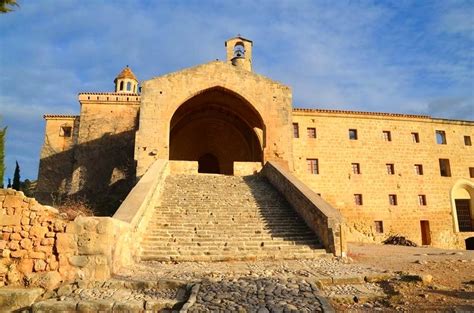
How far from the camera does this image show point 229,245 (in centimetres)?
829

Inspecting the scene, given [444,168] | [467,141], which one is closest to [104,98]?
A: [444,168]

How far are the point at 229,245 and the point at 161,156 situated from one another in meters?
8.31

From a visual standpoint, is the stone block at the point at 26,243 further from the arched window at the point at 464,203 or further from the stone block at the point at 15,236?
the arched window at the point at 464,203

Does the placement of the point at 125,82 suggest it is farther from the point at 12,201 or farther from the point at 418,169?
the point at 12,201

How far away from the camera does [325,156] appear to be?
2184 cm

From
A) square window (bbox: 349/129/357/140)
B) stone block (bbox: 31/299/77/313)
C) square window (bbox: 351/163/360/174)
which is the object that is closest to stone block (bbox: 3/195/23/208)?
stone block (bbox: 31/299/77/313)

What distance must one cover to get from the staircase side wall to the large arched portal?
27.1 feet

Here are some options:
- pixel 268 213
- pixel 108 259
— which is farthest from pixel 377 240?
pixel 108 259

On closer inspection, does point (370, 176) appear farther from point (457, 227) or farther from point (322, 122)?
point (457, 227)

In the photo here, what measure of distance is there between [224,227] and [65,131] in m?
20.2

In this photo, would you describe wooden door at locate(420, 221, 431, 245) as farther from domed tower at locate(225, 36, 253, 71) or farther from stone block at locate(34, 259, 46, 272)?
stone block at locate(34, 259, 46, 272)

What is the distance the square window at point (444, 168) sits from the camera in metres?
23.8

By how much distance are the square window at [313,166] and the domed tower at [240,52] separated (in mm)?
7423

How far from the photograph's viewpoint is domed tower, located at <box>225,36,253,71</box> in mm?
22000
